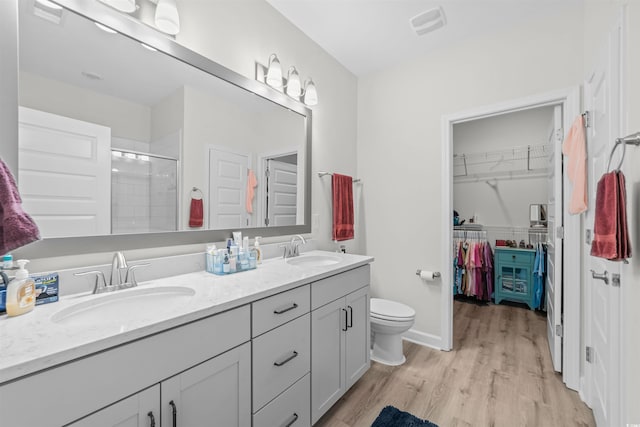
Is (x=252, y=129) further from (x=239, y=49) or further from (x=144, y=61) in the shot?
(x=144, y=61)

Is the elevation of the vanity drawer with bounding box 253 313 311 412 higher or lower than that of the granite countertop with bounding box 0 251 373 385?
lower

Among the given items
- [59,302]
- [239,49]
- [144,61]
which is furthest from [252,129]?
[59,302]

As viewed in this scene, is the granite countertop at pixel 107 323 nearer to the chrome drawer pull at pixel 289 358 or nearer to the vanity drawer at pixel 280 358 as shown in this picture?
the vanity drawer at pixel 280 358

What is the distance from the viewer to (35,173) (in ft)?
3.35

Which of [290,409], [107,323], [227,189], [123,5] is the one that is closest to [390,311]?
[290,409]

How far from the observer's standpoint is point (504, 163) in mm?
3893

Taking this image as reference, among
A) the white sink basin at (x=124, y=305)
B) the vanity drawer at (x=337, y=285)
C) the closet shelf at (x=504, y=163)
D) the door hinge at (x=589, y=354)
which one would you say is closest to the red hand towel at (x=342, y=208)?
the vanity drawer at (x=337, y=285)

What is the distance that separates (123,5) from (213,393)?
1.60 m

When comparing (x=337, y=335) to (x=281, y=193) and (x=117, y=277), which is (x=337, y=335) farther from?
(x=117, y=277)

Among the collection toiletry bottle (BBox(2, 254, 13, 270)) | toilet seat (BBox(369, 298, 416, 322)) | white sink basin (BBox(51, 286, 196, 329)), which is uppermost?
toiletry bottle (BBox(2, 254, 13, 270))

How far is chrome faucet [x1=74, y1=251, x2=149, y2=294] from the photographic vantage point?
3.63 feet

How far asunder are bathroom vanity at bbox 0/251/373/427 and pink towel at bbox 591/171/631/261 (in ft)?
3.70

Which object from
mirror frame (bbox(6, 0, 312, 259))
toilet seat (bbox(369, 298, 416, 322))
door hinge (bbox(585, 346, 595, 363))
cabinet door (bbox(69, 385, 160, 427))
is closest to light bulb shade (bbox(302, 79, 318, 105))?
mirror frame (bbox(6, 0, 312, 259))

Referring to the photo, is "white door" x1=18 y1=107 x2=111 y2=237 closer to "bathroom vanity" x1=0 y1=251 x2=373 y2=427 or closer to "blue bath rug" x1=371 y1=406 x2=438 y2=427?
"bathroom vanity" x1=0 y1=251 x2=373 y2=427
